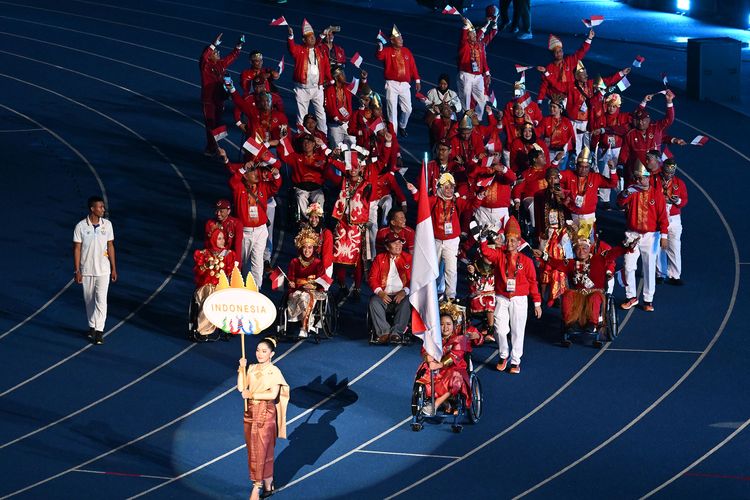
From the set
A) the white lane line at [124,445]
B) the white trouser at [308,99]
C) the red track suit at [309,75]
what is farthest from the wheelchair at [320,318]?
the white trouser at [308,99]

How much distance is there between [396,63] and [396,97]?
574 millimetres

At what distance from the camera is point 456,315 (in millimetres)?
20000

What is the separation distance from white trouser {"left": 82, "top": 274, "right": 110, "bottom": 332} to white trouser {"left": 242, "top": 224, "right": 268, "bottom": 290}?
2.03m

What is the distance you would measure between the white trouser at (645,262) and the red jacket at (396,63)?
7.03 metres

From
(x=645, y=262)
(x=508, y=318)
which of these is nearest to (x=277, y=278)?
(x=508, y=318)

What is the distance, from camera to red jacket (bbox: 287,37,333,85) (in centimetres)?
2811

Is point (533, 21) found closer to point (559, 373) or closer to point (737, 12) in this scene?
point (737, 12)

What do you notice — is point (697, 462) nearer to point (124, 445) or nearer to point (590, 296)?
point (590, 296)

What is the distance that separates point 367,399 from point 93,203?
14.5 ft

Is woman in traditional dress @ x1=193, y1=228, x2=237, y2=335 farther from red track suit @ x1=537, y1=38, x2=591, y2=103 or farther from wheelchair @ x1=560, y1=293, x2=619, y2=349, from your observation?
red track suit @ x1=537, y1=38, x2=591, y2=103

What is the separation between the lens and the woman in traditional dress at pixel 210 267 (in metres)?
22.0

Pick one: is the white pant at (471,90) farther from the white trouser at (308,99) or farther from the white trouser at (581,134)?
the white trouser at (308,99)

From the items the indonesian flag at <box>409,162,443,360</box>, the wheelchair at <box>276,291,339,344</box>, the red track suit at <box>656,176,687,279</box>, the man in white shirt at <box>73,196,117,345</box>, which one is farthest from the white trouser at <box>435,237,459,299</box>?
the man in white shirt at <box>73,196,117,345</box>

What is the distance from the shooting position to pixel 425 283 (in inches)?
733
